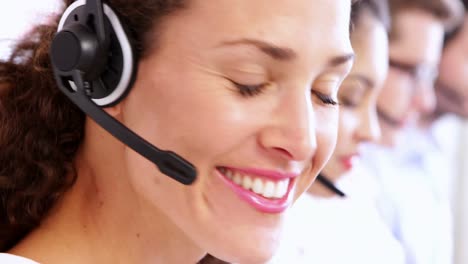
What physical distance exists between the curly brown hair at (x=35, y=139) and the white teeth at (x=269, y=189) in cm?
26

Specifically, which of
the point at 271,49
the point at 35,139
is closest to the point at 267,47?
the point at 271,49

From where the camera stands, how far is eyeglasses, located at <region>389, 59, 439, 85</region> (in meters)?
1.59

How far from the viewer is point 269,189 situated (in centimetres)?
87

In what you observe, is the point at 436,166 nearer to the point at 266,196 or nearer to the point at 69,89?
the point at 266,196

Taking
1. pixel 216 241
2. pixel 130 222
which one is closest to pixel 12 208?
pixel 130 222

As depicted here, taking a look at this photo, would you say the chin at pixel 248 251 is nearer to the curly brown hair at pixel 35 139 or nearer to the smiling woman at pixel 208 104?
the smiling woman at pixel 208 104

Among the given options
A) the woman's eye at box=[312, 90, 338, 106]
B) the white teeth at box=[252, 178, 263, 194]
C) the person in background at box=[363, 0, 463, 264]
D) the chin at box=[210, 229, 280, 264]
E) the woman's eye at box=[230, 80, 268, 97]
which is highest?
the woman's eye at box=[230, 80, 268, 97]

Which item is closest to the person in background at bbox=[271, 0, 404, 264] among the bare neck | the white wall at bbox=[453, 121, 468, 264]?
the bare neck

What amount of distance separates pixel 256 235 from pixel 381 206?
3.07ft

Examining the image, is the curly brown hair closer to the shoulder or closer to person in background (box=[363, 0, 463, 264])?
the shoulder

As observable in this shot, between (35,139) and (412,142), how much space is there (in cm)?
124

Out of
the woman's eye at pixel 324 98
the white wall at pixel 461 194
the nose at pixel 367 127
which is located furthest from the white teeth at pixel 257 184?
A: the white wall at pixel 461 194

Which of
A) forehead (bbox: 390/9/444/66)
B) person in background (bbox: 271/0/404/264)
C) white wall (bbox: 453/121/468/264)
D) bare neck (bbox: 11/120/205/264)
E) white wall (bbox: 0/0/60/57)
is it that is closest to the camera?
bare neck (bbox: 11/120/205/264)

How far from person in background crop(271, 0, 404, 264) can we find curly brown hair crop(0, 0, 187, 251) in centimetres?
44
